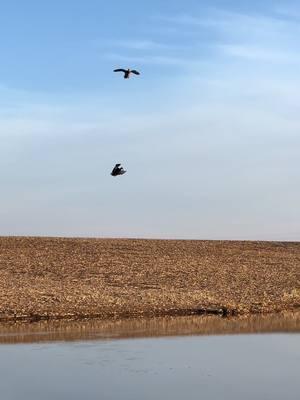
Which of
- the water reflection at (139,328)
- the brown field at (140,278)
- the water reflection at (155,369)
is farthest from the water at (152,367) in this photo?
the brown field at (140,278)

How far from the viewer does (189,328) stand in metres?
25.2

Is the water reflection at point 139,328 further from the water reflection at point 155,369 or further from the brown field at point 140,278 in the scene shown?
the brown field at point 140,278

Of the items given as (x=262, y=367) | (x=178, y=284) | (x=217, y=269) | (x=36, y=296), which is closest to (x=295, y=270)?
(x=217, y=269)

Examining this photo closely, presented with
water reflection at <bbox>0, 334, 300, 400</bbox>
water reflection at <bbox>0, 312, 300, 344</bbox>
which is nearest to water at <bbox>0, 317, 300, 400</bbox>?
water reflection at <bbox>0, 334, 300, 400</bbox>

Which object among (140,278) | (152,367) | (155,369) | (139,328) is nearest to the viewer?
(155,369)

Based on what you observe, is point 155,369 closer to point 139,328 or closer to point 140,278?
point 139,328

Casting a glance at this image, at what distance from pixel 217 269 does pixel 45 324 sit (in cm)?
1952

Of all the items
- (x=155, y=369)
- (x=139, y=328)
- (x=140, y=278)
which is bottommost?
(x=155, y=369)

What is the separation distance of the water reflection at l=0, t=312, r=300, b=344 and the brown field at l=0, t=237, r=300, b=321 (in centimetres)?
140

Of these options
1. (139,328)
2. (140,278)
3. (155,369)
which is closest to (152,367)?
(155,369)

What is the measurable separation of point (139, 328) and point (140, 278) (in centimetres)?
1375

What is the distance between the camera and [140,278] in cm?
3847

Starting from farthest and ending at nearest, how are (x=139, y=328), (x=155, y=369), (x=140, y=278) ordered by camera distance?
(x=140, y=278)
(x=139, y=328)
(x=155, y=369)

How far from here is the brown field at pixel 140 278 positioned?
2905 centimetres
